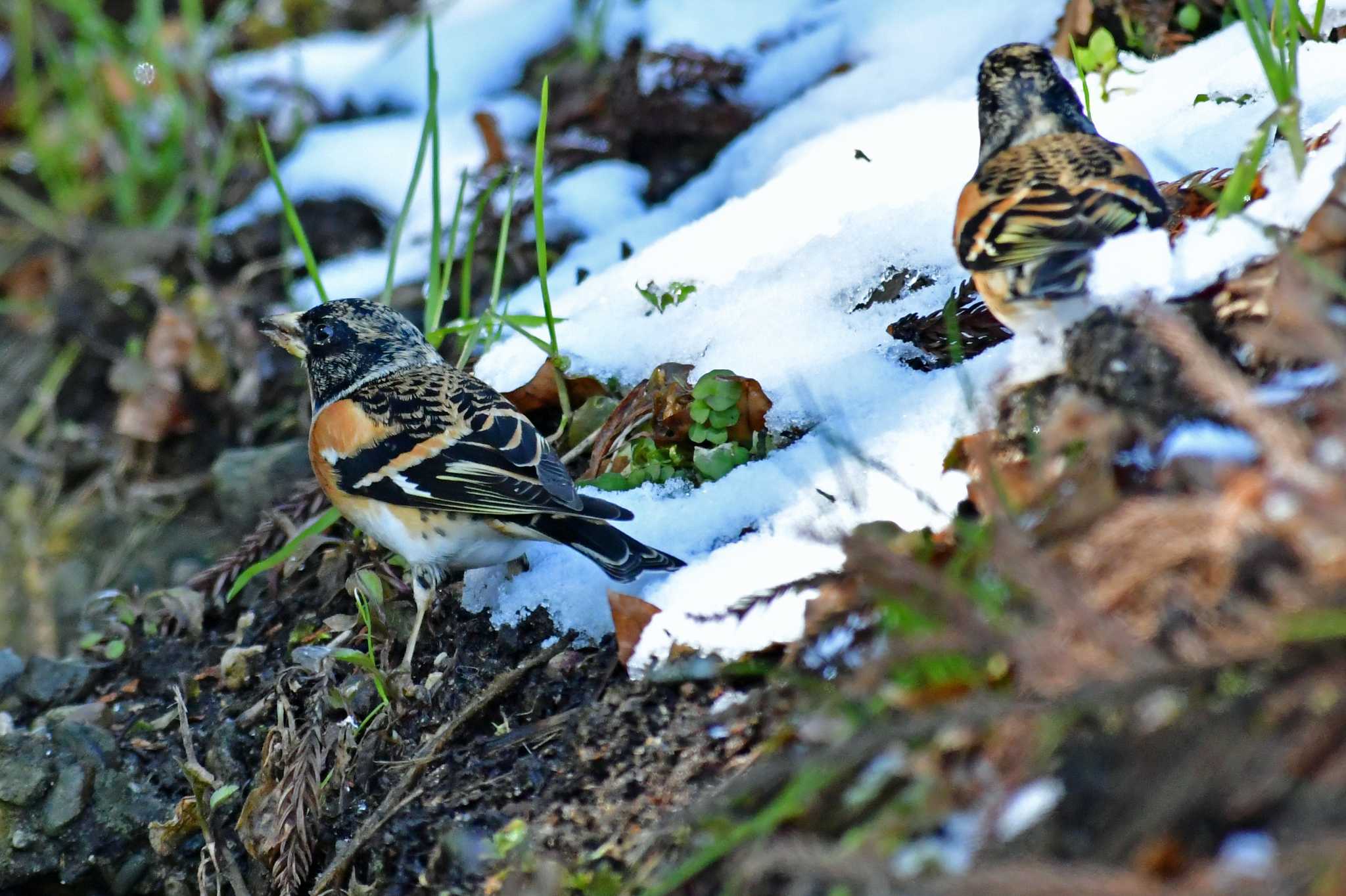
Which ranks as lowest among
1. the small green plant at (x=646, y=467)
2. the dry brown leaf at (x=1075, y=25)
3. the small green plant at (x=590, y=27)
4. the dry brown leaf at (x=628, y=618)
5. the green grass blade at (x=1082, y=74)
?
the dry brown leaf at (x=628, y=618)

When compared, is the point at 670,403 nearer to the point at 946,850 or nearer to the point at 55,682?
the point at 946,850

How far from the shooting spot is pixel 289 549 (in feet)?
11.0

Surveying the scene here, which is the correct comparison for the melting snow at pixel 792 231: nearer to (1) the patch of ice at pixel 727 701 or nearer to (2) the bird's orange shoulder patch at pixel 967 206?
(1) the patch of ice at pixel 727 701

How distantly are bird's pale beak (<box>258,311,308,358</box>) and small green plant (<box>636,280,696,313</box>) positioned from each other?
1034 millimetres

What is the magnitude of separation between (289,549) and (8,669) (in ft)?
3.10

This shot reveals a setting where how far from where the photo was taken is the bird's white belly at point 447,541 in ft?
10.0

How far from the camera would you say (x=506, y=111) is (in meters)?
5.62

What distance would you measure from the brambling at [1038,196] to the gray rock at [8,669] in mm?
2751

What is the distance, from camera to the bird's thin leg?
2998 mm

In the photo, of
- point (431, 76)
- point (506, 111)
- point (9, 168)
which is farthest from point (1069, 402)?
point (9, 168)

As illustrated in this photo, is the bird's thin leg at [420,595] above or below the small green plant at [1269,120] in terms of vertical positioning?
below

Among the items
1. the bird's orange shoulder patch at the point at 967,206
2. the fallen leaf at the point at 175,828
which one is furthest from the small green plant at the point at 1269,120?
the fallen leaf at the point at 175,828

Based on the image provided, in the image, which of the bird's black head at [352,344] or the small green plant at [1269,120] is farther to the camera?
the bird's black head at [352,344]

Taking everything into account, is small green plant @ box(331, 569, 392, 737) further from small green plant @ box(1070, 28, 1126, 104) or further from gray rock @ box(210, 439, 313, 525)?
small green plant @ box(1070, 28, 1126, 104)
